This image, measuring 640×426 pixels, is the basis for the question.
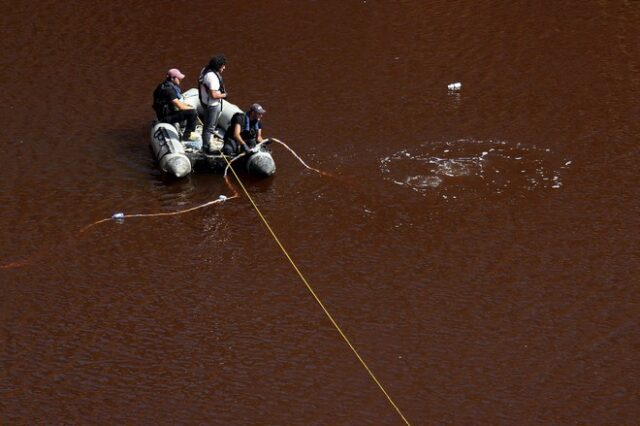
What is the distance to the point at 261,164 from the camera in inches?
510

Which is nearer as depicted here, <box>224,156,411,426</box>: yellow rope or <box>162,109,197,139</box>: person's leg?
<box>224,156,411,426</box>: yellow rope

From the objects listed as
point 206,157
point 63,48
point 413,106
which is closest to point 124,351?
point 206,157

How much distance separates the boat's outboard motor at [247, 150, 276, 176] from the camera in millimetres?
12945

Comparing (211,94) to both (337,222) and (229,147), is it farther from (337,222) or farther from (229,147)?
(337,222)

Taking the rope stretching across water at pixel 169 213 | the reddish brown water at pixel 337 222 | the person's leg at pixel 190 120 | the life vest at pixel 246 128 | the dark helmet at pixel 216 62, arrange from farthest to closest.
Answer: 1. the person's leg at pixel 190 120
2. the life vest at pixel 246 128
3. the dark helmet at pixel 216 62
4. the rope stretching across water at pixel 169 213
5. the reddish brown water at pixel 337 222

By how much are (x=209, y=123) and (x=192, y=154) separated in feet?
1.56

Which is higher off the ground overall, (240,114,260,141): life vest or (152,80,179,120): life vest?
(152,80,179,120): life vest

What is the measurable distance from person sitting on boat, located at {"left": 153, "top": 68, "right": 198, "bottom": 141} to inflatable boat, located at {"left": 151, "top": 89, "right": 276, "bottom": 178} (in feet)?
0.43

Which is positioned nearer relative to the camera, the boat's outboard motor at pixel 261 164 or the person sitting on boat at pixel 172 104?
the boat's outboard motor at pixel 261 164

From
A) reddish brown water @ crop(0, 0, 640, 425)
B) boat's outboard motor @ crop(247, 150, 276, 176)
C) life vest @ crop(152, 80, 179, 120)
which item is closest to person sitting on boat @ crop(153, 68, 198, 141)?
life vest @ crop(152, 80, 179, 120)

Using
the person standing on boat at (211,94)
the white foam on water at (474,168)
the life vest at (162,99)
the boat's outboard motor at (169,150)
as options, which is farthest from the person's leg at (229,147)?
the white foam on water at (474,168)

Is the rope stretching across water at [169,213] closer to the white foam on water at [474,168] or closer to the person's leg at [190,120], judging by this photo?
the person's leg at [190,120]

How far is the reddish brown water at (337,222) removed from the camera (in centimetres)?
970

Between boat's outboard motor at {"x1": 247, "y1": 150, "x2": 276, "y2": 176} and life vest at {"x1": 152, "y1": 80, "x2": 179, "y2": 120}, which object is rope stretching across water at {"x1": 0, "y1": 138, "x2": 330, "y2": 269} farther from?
life vest at {"x1": 152, "y1": 80, "x2": 179, "y2": 120}
